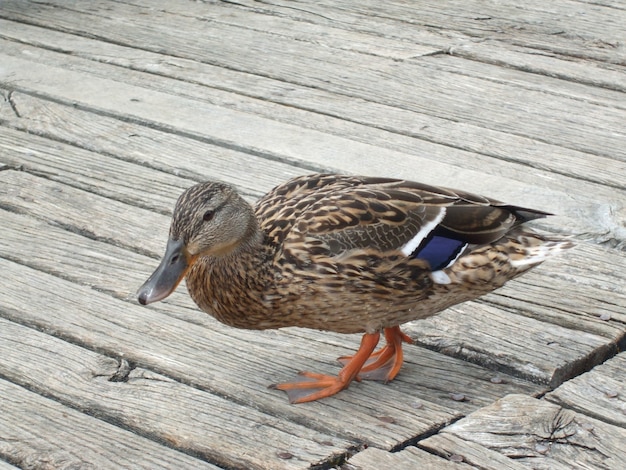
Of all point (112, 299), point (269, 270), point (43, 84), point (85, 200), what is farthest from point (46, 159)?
point (269, 270)

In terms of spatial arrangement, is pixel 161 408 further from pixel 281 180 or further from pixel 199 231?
pixel 281 180

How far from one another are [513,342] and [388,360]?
377 mm

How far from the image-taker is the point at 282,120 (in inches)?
191

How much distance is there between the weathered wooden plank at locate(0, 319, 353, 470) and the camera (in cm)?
282

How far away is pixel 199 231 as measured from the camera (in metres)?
3.16

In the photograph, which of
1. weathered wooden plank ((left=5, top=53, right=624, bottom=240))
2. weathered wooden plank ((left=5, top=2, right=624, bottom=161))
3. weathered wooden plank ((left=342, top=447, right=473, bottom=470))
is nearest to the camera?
weathered wooden plank ((left=342, top=447, right=473, bottom=470))

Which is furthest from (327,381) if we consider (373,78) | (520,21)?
(520,21)

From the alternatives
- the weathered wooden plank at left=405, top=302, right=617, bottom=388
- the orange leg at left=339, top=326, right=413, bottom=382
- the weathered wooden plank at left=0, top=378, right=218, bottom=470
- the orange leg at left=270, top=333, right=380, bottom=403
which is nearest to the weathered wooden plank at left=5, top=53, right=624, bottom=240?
the weathered wooden plank at left=405, top=302, right=617, bottom=388

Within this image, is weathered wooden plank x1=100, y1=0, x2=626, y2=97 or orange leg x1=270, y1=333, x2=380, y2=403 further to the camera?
weathered wooden plank x1=100, y1=0, x2=626, y2=97

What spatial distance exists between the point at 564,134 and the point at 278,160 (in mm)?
1212

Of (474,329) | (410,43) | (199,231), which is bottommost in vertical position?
(474,329)

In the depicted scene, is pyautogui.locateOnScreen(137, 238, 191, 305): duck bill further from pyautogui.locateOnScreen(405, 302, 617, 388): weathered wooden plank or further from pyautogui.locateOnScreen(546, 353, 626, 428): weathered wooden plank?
pyautogui.locateOnScreen(546, 353, 626, 428): weathered wooden plank

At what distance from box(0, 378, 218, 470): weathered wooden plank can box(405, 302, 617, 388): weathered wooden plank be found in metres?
0.95

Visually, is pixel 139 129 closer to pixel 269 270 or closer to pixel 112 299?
pixel 112 299
